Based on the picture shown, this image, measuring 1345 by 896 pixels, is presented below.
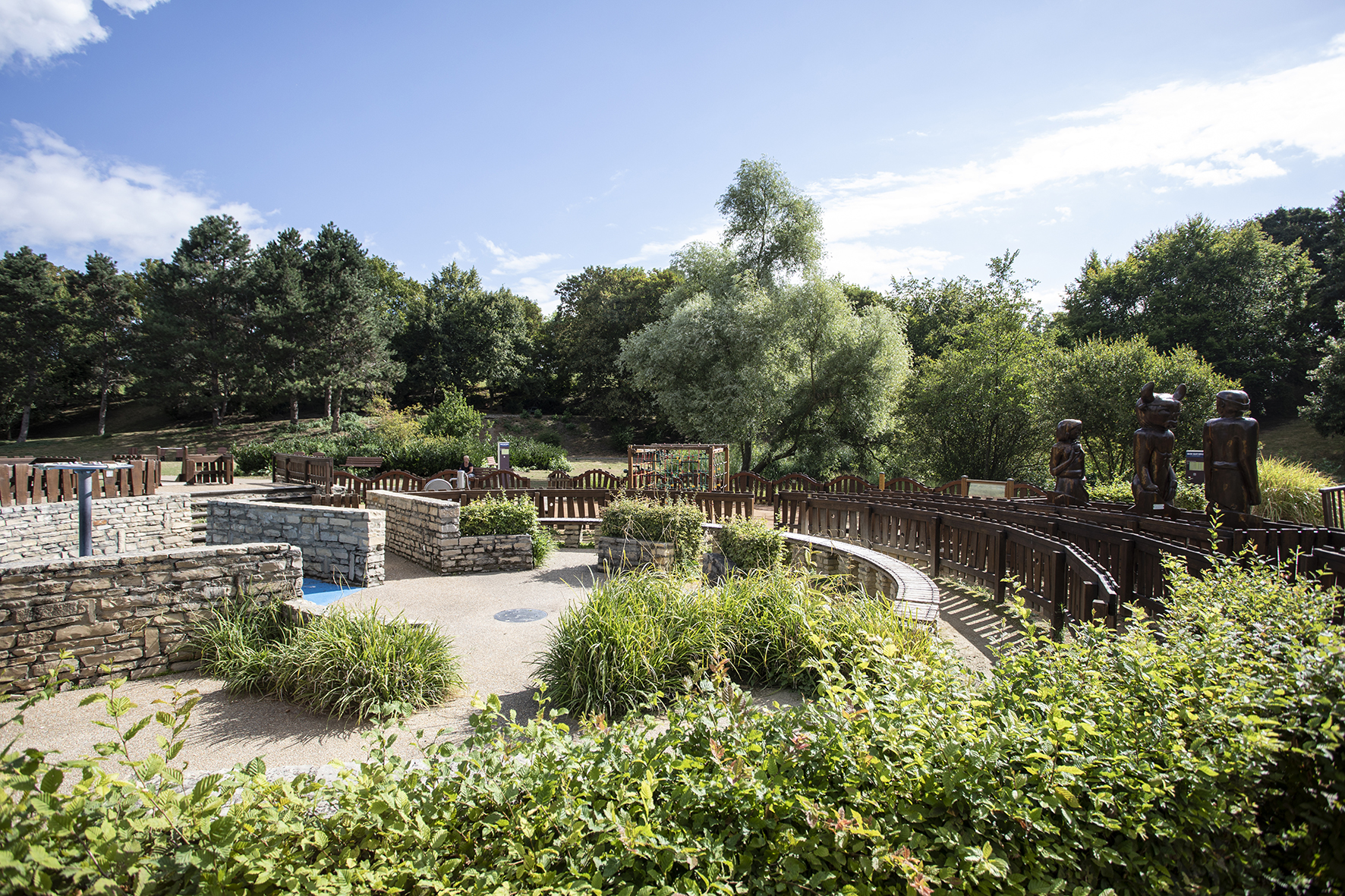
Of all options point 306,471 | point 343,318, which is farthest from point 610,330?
point 306,471

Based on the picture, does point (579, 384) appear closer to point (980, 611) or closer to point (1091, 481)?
point (1091, 481)

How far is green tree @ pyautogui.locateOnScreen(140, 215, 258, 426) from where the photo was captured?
121 ft

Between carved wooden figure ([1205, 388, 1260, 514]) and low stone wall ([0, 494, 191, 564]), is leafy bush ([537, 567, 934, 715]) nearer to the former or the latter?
carved wooden figure ([1205, 388, 1260, 514])

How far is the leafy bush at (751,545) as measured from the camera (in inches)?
332

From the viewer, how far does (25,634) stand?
5.35 metres

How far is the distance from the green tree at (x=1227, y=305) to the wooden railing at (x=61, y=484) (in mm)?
36221

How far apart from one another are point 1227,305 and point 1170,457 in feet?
103

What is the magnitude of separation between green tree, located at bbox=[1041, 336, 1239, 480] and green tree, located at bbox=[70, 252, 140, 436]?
52075mm

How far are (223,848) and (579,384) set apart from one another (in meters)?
44.6

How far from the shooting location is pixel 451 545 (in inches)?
374

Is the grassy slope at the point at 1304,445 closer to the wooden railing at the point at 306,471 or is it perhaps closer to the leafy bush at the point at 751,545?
the leafy bush at the point at 751,545

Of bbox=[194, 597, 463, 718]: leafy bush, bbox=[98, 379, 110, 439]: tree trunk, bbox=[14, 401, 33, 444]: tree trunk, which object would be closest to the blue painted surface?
bbox=[194, 597, 463, 718]: leafy bush

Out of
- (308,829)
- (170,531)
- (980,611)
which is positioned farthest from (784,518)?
(170,531)

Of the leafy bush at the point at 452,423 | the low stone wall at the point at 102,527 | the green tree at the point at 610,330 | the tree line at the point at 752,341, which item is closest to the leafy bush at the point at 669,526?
the low stone wall at the point at 102,527
